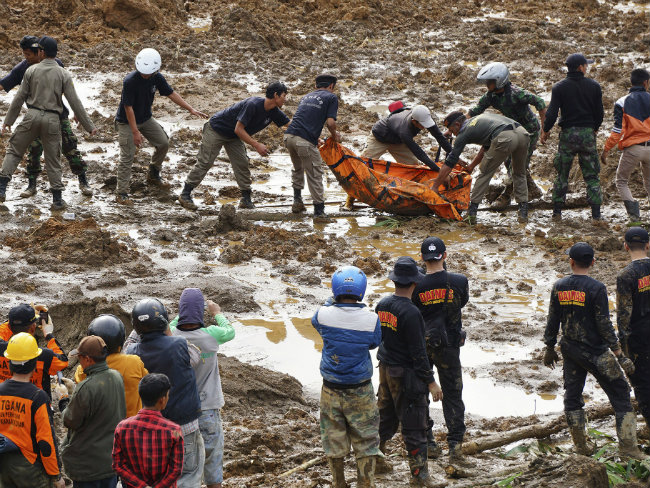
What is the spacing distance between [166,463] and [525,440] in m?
2.95

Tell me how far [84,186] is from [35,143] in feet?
2.84

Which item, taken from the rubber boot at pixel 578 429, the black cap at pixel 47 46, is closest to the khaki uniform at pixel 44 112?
the black cap at pixel 47 46

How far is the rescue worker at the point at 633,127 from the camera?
10523mm

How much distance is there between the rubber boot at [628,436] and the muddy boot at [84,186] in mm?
7850

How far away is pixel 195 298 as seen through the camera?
534 cm

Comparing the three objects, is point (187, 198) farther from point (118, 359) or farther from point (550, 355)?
point (118, 359)

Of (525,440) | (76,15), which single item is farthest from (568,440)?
(76,15)

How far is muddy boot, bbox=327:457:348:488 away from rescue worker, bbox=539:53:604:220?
6.60m

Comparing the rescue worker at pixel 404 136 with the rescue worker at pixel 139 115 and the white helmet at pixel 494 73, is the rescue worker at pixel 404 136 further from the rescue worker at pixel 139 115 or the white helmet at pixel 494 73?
the rescue worker at pixel 139 115

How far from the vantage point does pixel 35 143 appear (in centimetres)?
1158

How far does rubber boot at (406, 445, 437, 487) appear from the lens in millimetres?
5750

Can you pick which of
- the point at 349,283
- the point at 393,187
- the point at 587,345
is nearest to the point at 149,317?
the point at 349,283

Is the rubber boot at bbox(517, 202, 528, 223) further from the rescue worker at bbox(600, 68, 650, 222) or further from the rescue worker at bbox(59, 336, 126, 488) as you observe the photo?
the rescue worker at bbox(59, 336, 126, 488)

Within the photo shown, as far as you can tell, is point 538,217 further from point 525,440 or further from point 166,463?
point 166,463
